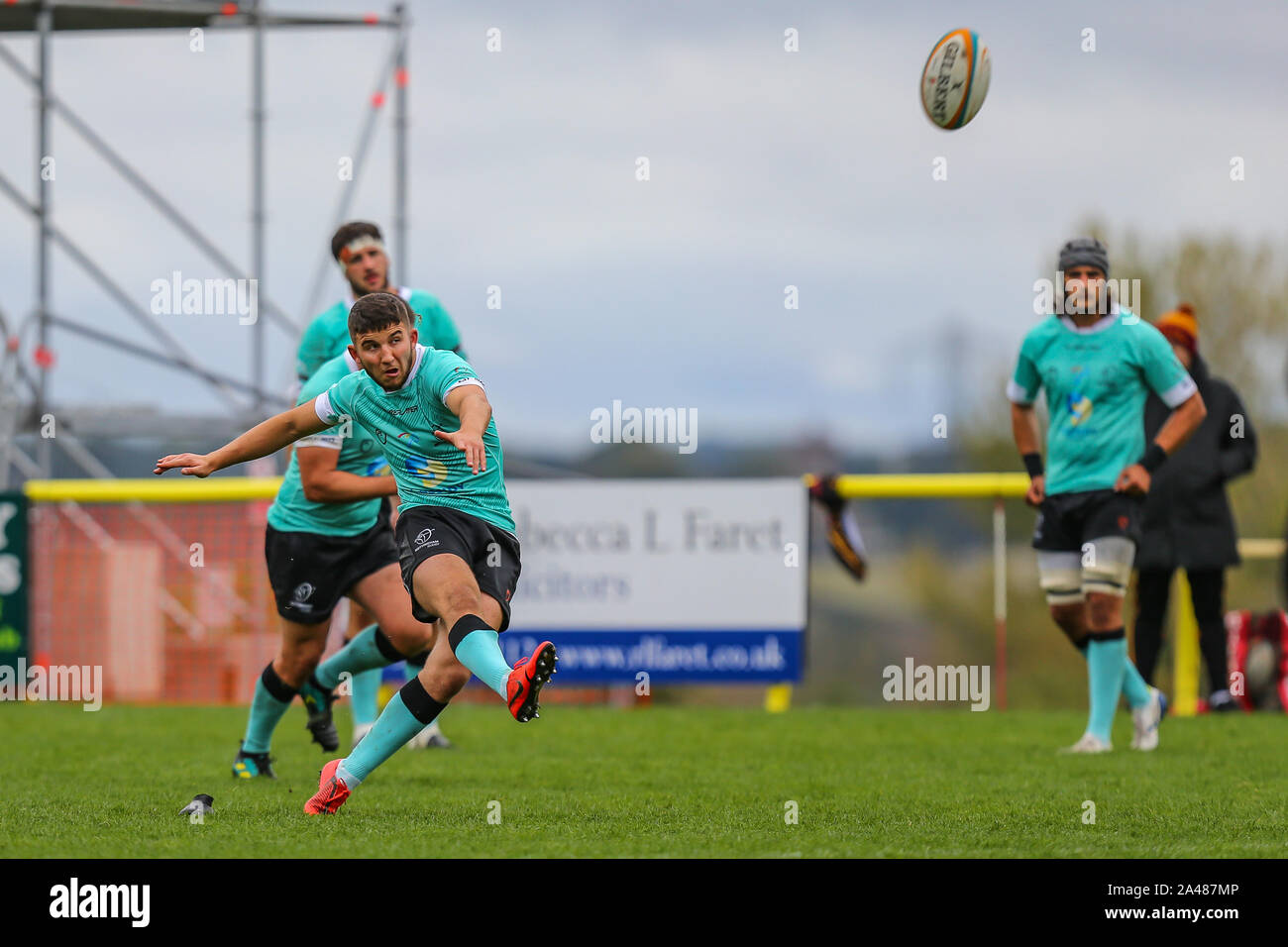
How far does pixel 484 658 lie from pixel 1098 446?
4075mm

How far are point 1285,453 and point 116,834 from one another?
28.9 metres

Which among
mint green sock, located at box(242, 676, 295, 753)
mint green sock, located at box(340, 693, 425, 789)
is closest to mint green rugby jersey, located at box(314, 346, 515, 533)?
mint green sock, located at box(340, 693, 425, 789)

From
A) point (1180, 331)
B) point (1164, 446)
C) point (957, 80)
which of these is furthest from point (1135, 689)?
point (957, 80)

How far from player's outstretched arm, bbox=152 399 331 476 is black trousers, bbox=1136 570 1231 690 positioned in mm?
6446

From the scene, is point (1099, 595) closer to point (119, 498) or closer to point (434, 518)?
point (434, 518)

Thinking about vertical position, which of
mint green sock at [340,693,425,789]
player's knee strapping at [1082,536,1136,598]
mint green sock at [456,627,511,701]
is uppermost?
player's knee strapping at [1082,536,1136,598]

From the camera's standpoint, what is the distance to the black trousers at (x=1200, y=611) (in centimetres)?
1104

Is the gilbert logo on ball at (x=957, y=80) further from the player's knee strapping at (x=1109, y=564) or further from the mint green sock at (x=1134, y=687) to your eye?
the mint green sock at (x=1134, y=687)

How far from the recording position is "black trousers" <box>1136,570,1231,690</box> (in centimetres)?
1104

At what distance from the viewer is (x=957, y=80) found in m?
8.71

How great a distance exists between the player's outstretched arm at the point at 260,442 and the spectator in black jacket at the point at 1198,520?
637cm

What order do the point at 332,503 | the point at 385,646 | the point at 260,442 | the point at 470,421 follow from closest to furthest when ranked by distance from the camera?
the point at 470,421, the point at 260,442, the point at 332,503, the point at 385,646

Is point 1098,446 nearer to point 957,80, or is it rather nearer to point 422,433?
point 957,80

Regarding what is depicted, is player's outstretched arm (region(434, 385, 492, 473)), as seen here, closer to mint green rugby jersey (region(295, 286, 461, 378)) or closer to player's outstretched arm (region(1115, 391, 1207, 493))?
mint green rugby jersey (region(295, 286, 461, 378))
